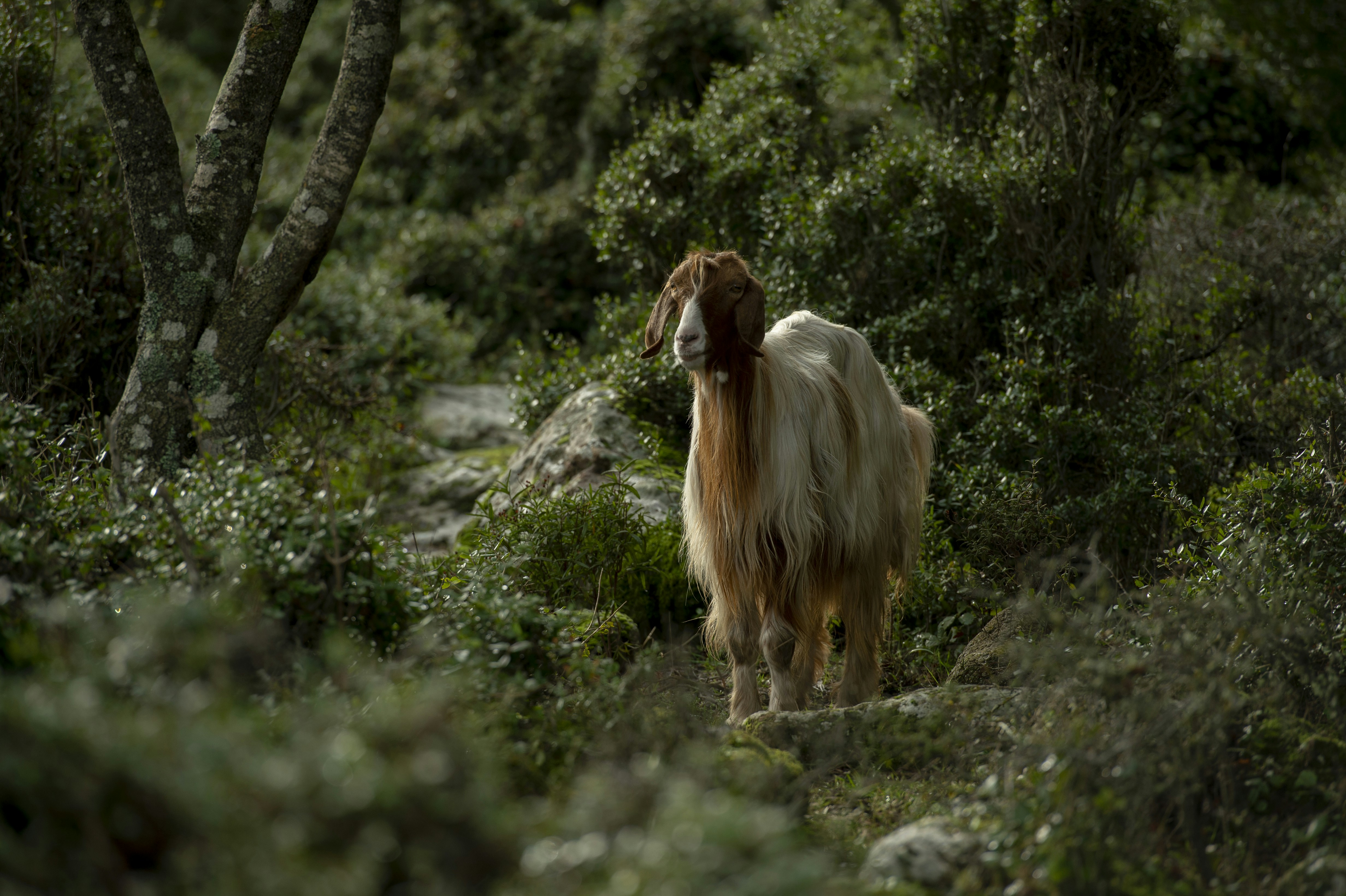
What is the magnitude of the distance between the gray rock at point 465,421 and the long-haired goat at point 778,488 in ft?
14.4

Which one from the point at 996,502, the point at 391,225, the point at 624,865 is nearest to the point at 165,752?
the point at 624,865

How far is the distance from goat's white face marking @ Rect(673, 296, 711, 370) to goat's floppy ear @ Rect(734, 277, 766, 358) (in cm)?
15

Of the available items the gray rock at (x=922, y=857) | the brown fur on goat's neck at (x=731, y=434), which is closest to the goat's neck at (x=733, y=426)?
the brown fur on goat's neck at (x=731, y=434)

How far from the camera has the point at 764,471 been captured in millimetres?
4773

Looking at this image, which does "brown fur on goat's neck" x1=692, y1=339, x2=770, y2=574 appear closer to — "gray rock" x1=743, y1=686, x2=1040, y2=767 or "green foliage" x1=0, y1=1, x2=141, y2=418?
"gray rock" x1=743, y1=686, x2=1040, y2=767

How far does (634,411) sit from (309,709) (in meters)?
4.37

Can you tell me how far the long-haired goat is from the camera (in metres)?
4.70

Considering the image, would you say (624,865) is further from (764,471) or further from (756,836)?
(764,471)

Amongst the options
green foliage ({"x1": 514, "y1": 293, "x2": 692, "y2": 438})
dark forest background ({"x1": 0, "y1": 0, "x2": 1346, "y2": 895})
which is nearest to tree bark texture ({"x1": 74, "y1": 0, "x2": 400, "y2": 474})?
dark forest background ({"x1": 0, "y1": 0, "x2": 1346, "y2": 895})

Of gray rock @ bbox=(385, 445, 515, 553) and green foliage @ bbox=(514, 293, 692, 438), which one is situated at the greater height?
green foliage @ bbox=(514, 293, 692, 438)

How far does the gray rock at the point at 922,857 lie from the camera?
2.85 metres

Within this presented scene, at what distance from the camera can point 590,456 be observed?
6.59 m

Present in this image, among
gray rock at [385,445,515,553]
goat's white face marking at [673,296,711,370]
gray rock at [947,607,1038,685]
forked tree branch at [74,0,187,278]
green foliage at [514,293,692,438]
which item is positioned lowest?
gray rock at [385,445,515,553]

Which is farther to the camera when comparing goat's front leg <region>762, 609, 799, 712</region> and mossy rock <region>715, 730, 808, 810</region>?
goat's front leg <region>762, 609, 799, 712</region>
